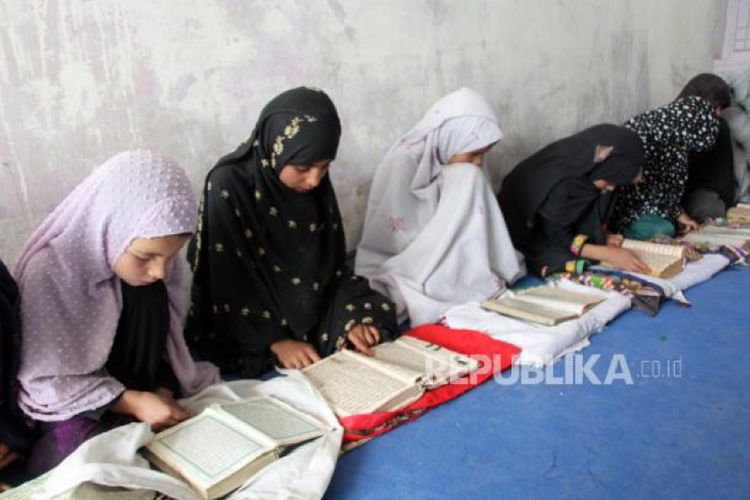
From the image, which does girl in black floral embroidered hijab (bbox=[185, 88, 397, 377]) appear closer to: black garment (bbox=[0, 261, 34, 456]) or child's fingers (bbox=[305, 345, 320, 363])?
child's fingers (bbox=[305, 345, 320, 363])

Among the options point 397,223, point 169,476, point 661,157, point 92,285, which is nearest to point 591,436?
point 169,476

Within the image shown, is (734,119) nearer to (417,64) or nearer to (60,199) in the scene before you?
(417,64)

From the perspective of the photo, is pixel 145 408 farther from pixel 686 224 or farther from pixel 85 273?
pixel 686 224

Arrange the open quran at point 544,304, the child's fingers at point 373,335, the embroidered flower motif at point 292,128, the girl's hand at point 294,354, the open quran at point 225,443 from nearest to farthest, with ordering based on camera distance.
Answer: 1. the open quran at point 225,443
2. the embroidered flower motif at point 292,128
3. the girl's hand at point 294,354
4. the child's fingers at point 373,335
5. the open quran at point 544,304

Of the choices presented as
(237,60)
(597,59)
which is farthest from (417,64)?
(597,59)

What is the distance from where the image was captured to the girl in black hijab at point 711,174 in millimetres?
3596

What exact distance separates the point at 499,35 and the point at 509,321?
1774 mm

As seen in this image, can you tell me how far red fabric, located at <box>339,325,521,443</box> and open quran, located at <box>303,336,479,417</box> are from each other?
0.02m

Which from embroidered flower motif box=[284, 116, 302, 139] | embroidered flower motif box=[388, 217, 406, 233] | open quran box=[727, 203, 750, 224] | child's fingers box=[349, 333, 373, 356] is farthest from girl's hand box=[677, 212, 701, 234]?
embroidered flower motif box=[284, 116, 302, 139]

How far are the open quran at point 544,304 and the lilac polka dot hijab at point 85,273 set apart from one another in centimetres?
130

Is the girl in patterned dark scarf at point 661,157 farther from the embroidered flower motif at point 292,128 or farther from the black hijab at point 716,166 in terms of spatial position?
the embroidered flower motif at point 292,128

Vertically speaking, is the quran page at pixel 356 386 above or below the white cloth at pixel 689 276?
above

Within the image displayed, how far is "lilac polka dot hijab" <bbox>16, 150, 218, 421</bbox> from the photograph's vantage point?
51.2 inches

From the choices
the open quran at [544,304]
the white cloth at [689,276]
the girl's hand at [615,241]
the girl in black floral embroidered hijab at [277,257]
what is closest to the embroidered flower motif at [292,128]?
the girl in black floral embroidered hijab at [277,257]
